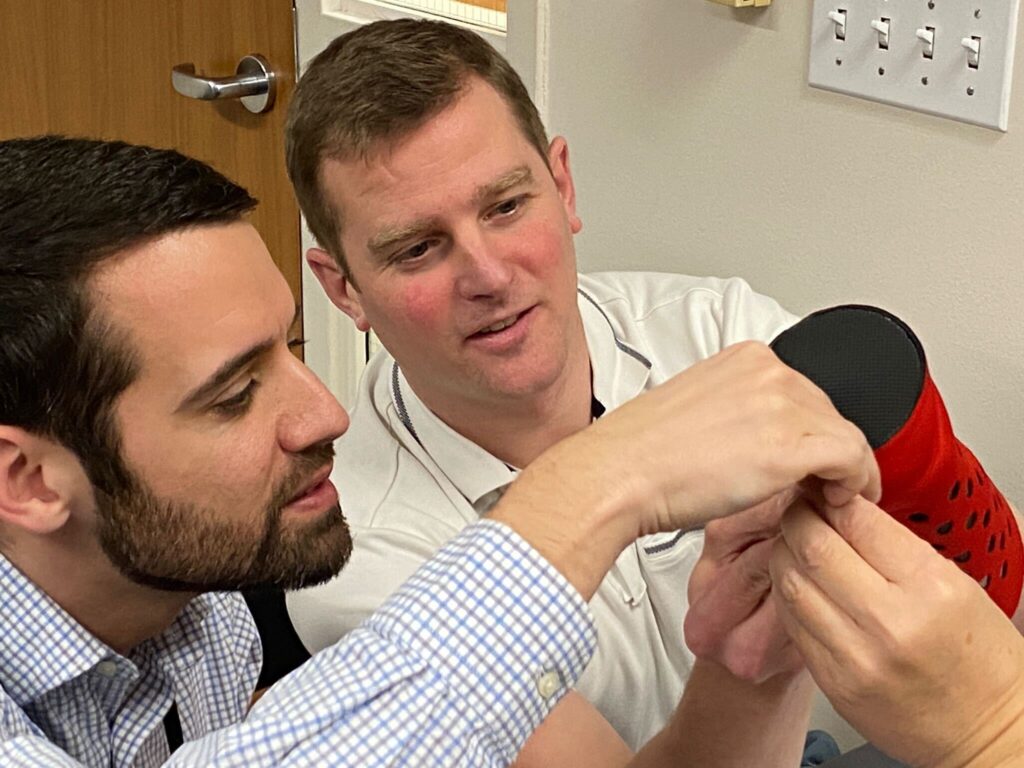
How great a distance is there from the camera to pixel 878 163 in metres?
1.62

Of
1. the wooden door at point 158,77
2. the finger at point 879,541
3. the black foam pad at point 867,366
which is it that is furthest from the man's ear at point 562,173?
the wooden door at point 158,77

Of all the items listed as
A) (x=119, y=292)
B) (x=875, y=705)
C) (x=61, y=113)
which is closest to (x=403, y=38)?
(x=119, y=292)

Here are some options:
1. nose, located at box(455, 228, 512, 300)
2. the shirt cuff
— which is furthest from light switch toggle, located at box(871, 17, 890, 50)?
the shirt cuff

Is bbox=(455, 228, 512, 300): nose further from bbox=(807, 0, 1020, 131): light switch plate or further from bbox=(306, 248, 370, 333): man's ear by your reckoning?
bbox=(807, 0, 1020, 131): light switch plate

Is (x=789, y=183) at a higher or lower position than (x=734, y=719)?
higher

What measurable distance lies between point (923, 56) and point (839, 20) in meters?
0.12

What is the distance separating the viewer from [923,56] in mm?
1509

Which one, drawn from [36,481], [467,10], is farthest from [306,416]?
[467,10]

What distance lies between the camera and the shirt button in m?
0.87

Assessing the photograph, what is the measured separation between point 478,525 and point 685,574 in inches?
25.3

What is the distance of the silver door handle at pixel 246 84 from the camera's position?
2395 mm

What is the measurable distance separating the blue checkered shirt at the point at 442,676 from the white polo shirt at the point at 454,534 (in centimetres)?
55

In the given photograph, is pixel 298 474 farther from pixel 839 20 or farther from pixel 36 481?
pixel 839 20

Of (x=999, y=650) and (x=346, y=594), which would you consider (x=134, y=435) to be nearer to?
(x=346, y=594)
